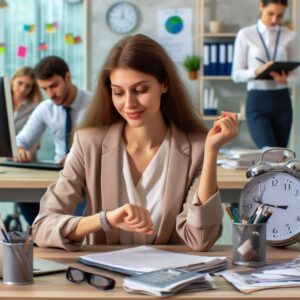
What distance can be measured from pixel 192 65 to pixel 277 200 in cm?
487

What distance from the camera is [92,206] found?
209cm

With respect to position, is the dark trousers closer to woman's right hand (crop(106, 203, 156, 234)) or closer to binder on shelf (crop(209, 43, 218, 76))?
binder on shelf (crop(209, 43, 218, 76))

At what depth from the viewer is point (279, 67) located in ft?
15.0

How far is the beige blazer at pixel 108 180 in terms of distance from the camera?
2.02m

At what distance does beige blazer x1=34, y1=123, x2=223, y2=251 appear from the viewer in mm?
2021

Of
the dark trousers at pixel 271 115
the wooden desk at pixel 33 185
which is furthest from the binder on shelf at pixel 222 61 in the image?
the wooden desk at pixel 33 185

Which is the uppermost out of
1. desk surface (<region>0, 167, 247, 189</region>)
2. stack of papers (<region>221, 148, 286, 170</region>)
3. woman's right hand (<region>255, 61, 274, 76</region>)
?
woman's right hand (<region>255, 61, 274, 76</region>)

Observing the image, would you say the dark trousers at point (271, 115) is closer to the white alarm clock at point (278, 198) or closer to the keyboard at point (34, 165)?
the keyboard at point (34, 165)

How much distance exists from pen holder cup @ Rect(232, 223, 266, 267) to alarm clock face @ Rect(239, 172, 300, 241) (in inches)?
9.3

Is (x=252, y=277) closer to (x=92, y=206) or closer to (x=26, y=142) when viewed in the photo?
(x=92, y=206)

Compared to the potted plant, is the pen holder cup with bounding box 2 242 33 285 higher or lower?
lower

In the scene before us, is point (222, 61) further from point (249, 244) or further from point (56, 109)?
point (249, 244)

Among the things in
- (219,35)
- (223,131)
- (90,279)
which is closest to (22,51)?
(219,35)

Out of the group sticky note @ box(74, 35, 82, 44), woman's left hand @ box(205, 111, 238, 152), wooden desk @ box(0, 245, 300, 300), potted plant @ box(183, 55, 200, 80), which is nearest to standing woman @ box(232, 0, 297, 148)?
potted plant @ box(183, 55, 200, 80)
